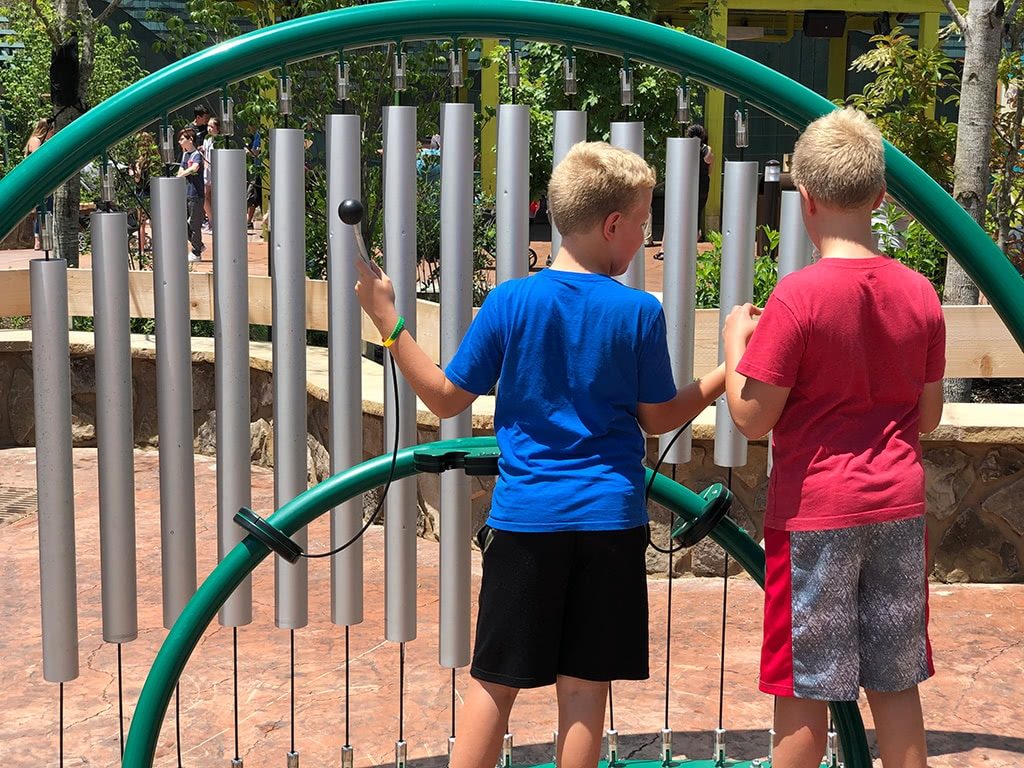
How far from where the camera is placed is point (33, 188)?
2801 millimetres

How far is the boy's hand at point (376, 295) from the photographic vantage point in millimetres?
2545

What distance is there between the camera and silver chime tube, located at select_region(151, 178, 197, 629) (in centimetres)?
290

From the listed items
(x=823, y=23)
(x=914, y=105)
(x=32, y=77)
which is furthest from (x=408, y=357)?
(x=823, y=23)

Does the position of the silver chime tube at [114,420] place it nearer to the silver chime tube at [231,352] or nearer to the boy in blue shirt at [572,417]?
the silver chime tube at [231,352]

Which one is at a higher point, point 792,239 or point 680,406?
point 792,239

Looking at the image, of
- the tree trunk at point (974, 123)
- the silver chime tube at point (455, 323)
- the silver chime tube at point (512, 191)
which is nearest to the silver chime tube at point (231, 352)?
the silver chime tube at point (455, 323)

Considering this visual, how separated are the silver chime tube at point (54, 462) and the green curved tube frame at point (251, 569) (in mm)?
229

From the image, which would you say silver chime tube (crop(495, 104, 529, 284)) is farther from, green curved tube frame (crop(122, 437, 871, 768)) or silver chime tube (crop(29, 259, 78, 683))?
silver chime tube (crop(29, 259, 78, 683))

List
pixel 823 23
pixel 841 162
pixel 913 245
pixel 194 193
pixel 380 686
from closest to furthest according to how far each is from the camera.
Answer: pixel 841 162, pixel 380 686, pixel 913 245, pixel 194 193, pixel 823 23

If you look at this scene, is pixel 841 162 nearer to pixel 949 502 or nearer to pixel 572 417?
pixel 572 417

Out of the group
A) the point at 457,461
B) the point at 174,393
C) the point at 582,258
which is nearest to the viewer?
the point at 582,258

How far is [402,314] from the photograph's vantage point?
3002mm

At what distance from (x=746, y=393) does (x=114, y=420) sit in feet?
4.50

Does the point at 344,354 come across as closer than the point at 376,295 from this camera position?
No
